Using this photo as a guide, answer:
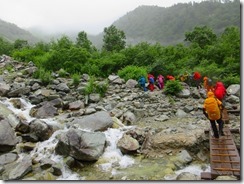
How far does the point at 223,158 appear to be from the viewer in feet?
15.9

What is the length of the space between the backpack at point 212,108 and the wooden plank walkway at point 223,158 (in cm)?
50

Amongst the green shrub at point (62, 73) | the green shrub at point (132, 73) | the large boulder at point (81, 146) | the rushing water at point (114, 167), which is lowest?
the rushing water at point (114, 167)

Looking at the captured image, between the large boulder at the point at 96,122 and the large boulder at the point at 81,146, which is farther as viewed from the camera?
the large boulder at the point at 96,122

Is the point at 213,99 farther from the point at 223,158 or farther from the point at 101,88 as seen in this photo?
the point at 101,88

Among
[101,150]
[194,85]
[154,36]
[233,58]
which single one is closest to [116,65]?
[194,85]

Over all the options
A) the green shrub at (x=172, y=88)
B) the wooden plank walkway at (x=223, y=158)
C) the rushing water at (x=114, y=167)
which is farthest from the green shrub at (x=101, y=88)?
the wooden plank walkway at (x=223, y=158)

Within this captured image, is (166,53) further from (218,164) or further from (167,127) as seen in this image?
(218,164)

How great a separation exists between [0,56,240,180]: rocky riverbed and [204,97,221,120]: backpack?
732mm

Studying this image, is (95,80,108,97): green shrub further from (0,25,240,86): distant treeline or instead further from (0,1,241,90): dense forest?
(0,25,240,86): distant treeline

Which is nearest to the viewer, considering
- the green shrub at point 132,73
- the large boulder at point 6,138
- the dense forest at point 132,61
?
the large boulder at point 6,138

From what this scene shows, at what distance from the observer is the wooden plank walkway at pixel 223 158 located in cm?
432

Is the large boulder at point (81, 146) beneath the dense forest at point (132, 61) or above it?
beneath

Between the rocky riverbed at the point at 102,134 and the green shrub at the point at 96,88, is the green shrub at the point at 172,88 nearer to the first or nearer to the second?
the rocky riverbed at the point at 102,134

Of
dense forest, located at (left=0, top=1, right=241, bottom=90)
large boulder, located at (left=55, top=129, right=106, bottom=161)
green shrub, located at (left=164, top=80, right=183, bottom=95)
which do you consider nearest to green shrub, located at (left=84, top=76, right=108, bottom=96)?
dense forest, located at (left=0, top=1, right=241, bottom=90)
